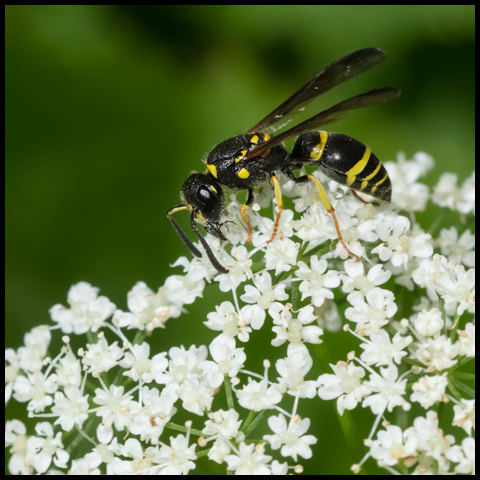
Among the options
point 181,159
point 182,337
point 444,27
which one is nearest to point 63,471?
point 182,337

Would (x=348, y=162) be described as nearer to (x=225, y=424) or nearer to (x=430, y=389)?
(x=430, y=389)

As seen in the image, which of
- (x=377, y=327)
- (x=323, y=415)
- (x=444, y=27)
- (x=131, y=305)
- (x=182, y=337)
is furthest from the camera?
(x=444, y=27)

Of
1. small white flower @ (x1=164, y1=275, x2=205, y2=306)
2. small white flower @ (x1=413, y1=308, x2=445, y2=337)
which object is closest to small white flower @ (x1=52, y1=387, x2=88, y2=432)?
small white flower @ (x1=164, y1=275, x2=205, y2=306)

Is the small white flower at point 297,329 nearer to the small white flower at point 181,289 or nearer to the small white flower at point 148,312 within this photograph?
the small white flower at point 181,289

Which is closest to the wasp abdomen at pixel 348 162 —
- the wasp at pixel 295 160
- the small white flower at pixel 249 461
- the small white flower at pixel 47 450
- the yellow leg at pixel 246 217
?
the wasp at pixel 295 160

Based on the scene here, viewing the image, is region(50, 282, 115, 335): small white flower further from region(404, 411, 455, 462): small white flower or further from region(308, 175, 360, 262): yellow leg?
region(404, 411, 455, 462): small white flower

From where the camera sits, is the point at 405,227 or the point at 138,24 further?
the point at 138,24

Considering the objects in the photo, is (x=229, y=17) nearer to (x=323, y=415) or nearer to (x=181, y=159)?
(x=181, y=159)
